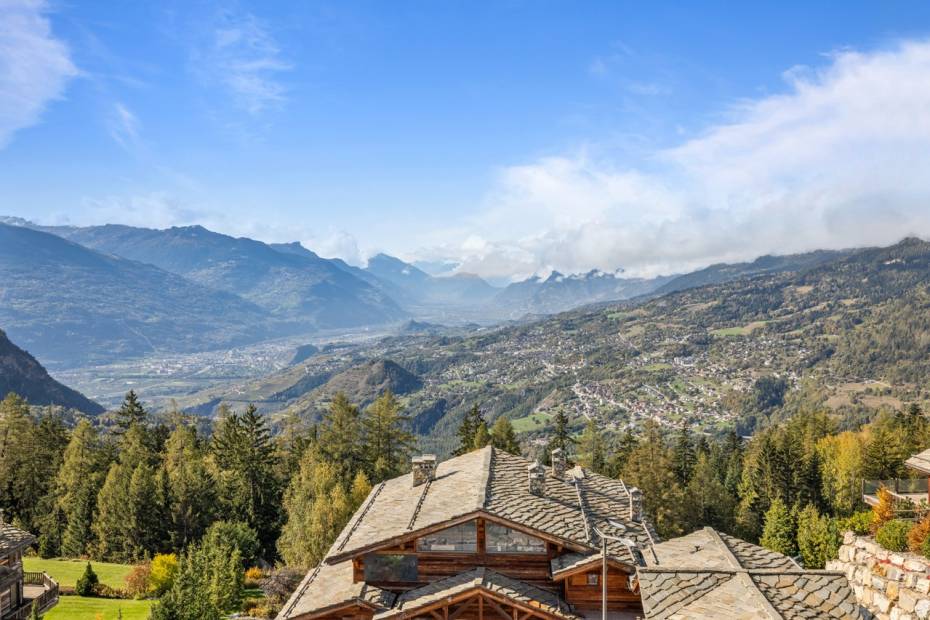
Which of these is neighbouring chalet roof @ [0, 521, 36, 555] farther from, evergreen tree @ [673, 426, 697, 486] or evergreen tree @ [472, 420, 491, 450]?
evergreen tree @ [673, 426, 697, 486]

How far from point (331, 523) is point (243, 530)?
10.1 meters

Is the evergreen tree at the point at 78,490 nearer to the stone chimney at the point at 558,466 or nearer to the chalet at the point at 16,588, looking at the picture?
the chalet at the point at 16,588

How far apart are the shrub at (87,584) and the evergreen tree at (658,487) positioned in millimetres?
37367

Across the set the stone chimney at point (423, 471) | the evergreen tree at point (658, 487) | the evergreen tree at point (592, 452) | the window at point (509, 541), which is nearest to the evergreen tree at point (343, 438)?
the evergreen tree at point (658, 487)

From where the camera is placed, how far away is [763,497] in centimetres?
6681

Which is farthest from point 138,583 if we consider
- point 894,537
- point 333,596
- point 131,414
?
point 894,537

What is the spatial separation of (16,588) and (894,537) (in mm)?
39969

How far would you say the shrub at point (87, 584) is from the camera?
3869 centimetres

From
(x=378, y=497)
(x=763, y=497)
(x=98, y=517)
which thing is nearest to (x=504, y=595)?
(x=378, y=497)

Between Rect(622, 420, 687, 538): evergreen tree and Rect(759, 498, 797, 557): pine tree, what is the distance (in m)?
7.34

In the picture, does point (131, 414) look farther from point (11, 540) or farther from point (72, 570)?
point (11, 540)

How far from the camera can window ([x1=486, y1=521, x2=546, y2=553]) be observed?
2444 cm

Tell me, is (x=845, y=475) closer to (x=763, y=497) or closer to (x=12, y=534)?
(x=763, y=497)

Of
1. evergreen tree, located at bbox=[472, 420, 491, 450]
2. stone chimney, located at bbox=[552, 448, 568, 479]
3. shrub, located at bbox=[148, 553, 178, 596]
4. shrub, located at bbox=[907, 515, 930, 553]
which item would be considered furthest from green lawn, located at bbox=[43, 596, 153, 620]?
shrub, located at bbox=[907, 515, 930, 553]
